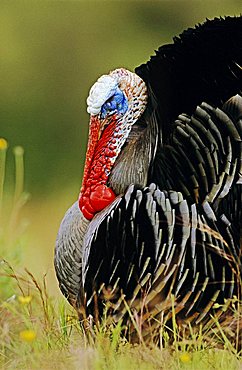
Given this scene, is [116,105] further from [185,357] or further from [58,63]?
[58,63]

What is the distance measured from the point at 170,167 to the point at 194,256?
0.29 meters

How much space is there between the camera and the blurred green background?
770 centimetres

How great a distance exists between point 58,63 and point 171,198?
503 cm

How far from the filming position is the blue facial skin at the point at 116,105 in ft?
11.2

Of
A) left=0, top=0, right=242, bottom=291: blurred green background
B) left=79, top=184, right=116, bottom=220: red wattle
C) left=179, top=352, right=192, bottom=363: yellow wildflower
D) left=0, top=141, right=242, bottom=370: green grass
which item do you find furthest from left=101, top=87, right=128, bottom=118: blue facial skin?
left=0, top=0, right=242, bottom=291: blurred green background

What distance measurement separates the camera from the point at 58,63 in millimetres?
8000

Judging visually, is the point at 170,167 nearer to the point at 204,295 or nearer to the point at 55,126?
the point at 204,295

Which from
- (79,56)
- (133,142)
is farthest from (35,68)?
(133,142)

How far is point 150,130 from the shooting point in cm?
331

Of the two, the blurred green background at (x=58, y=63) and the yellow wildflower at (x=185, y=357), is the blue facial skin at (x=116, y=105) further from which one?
the blurred green background at (x=58, y=63)

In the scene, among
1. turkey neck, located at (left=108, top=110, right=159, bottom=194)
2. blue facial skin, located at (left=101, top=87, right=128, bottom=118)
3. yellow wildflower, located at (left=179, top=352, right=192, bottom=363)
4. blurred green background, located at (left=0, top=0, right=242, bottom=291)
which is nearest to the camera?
yellow wildflower, located at (left=179, top=352, right=192, bottom=363)

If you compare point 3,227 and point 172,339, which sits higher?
point 3,227

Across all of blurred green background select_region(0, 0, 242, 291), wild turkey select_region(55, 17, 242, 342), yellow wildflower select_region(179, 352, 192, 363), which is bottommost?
yellow wildflower select_region(179, 352, 192, 363)

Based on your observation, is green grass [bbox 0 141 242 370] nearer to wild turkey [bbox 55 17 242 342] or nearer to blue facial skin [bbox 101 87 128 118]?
wild turkey [bbox 55 17 242 342]
